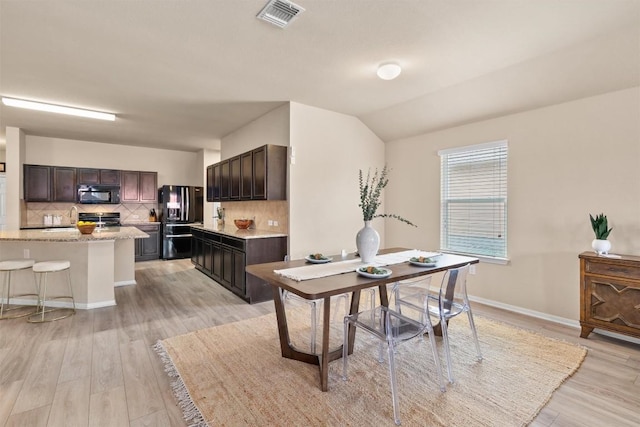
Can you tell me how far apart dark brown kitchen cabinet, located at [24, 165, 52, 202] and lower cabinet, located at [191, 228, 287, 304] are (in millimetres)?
4018

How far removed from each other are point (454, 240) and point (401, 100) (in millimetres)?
2128

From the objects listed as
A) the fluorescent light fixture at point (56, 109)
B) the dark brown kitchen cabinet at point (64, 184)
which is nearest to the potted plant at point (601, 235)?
the fluorescent light fixture at point (56, 109)

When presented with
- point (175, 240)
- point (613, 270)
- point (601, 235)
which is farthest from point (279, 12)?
point (175, 240)

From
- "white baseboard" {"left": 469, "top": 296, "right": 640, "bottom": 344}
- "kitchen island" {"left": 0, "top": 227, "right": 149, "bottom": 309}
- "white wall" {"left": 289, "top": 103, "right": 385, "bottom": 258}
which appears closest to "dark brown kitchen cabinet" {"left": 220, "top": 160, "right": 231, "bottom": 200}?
"white wall" {"left": 289, "top": 103, "right": 385, "bottom": 258}

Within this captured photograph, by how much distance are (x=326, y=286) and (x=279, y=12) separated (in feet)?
6.73

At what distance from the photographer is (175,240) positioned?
7262 millimetres

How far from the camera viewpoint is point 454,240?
455 cm

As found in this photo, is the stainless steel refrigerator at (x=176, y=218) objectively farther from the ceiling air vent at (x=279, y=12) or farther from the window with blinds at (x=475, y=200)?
the ceiling air vent at (x=279, y=12)

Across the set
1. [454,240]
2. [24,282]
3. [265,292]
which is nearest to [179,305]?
[265,292]

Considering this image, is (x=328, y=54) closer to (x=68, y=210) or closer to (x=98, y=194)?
(x=98, y=194)

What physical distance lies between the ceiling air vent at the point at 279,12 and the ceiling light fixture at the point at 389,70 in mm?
1152

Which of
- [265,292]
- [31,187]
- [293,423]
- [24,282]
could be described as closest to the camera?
[293,423]

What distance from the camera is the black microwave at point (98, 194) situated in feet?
22.0

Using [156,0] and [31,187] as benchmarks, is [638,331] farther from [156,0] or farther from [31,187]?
[31,187]
